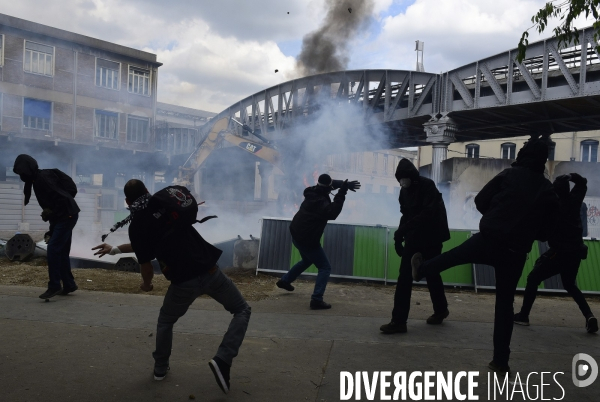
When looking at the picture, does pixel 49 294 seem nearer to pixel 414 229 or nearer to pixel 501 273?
pixel 414 229

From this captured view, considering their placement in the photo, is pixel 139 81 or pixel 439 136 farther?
pixel 139 81

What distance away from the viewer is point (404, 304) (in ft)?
15.8

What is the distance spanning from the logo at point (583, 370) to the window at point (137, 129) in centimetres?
2615

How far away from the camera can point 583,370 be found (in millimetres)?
3832

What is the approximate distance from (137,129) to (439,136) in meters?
18.0

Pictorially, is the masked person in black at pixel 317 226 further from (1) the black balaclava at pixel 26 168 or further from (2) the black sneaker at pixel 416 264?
(1) the black balaclava at pixel 26 168

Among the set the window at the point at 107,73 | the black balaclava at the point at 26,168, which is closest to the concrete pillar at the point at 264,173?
the window at the point at 107,73

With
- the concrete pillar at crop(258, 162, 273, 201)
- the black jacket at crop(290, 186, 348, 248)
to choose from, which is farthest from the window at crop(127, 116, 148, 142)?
the black jacket at crop(290, 186, 348, 248)

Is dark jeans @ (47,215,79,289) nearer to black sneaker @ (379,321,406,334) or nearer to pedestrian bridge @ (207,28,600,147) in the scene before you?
black sneaker @ (379,321,406,334)

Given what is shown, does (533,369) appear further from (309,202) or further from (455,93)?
(455,93)

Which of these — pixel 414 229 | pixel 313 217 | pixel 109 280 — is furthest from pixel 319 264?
pixel 109 280

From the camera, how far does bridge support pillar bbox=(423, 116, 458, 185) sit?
1586 centimetres

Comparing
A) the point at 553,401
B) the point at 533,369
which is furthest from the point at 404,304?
the point at 553,401

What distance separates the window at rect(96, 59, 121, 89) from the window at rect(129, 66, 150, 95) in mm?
850
